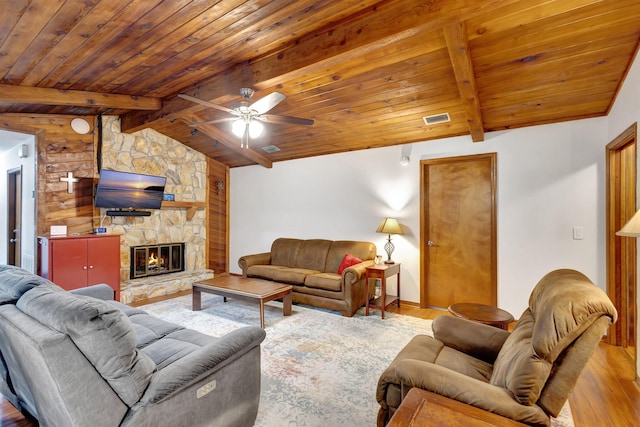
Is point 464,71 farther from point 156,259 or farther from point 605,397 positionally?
point 156,259

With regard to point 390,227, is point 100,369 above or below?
below

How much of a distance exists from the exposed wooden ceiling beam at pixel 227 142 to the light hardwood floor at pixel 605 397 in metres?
3.56

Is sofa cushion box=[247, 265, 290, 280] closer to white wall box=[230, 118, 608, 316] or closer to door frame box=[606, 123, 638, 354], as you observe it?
white wall box=[230, 118, 608, 316]


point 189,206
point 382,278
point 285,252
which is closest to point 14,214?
point 189,206

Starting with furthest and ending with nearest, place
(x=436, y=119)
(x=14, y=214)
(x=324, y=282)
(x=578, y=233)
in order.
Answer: (x=14, y=214) → (x=324, y=282) → (x=436, y=119) → (x=578, y=233)

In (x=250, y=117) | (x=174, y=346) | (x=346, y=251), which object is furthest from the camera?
(x=346, y=251)

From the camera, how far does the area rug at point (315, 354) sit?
6.93 feet

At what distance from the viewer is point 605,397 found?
2328mm

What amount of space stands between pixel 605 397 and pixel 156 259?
6.05 meters

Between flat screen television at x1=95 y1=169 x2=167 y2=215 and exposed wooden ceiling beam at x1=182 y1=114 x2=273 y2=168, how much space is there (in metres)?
1.11

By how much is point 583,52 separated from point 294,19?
239cm

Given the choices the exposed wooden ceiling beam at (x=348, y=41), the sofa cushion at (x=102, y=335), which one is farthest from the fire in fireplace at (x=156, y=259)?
the sofa cushion at (x=102, y=335)

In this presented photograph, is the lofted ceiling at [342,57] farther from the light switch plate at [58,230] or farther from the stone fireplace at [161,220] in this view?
the light switch plate at [58,230]

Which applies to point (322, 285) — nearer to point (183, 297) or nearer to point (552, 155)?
point (183, 297)
